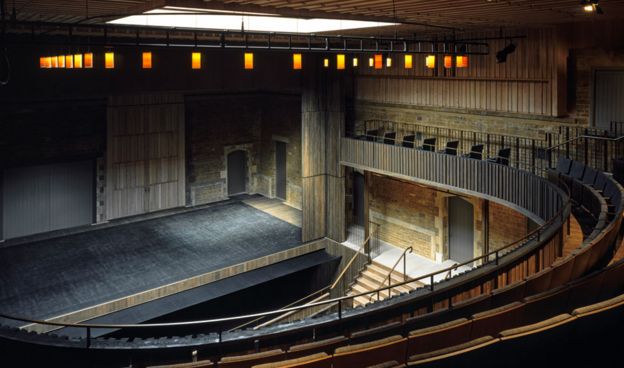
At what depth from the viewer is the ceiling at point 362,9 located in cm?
693

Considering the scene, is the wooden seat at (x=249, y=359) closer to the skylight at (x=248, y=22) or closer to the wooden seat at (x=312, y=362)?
the wooden seat at (x=312, y=362)

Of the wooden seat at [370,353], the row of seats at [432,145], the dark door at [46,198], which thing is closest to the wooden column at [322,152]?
the row of seats at [432,145]

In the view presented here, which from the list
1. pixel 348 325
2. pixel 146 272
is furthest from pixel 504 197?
pixel 146 272

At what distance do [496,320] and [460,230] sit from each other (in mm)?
9815

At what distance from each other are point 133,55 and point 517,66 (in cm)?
997

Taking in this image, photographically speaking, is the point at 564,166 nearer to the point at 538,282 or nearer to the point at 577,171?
the point at 577,171

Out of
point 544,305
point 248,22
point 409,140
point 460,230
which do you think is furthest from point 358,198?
point 544,305

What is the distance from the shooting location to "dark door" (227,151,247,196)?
20.1 m

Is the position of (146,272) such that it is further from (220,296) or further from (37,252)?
(37,252)

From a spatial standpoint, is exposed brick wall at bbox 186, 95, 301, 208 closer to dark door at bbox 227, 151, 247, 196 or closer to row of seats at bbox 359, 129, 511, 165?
dark door at bbox 227, 151, 247, 196

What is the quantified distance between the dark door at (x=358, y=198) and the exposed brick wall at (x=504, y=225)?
14.4 ft

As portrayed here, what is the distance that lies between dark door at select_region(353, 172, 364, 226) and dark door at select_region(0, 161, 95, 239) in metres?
7.87

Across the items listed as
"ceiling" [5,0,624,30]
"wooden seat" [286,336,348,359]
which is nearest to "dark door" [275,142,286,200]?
"ceiling" [5,0,624,30]

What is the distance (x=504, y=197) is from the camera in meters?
11.8
